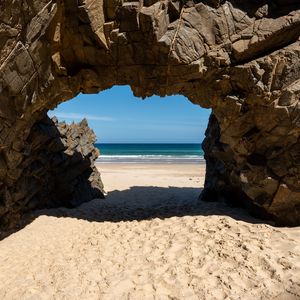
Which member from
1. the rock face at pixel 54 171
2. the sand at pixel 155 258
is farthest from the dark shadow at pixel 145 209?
the rock face at pixel 54 171

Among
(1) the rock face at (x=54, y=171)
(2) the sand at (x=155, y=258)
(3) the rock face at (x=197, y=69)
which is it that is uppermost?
(3) the rock face at (x=197, y=69)

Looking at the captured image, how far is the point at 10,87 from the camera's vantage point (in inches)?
426

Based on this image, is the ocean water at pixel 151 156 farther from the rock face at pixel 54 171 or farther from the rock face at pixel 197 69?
the rock face at pixel 197 69

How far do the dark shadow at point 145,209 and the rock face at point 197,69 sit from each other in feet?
4.64

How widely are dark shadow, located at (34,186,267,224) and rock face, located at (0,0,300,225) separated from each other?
141cm

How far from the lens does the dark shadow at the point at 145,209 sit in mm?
13953

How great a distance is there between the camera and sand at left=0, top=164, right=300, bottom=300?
356 inches

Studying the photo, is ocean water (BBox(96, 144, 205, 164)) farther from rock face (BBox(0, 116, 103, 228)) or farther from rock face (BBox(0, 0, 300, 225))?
rock face (BBox(0, 0, 300, 225))

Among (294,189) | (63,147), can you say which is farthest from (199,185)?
(294,189)

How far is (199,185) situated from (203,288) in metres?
17.7

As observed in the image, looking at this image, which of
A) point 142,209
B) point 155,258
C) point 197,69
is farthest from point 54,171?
point 197,69

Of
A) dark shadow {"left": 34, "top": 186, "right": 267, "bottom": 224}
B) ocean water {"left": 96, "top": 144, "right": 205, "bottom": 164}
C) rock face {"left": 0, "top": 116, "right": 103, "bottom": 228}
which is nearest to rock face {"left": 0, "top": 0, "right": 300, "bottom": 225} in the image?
rock face {"left": 0, "top": 116, "right": 103, "bottom": 228}

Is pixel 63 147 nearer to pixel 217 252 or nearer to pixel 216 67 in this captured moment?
pixel 216 67

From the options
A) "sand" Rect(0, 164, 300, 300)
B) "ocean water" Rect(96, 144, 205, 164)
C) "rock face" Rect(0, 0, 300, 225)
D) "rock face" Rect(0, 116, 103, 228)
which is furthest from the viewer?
"ocean water" Rect(96, 144, 205, 164)
